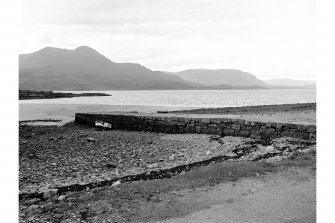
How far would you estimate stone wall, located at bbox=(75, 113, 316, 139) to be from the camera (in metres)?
15.1

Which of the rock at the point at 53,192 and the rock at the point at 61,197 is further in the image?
the rock at the point at 53,192

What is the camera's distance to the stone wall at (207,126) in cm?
1515

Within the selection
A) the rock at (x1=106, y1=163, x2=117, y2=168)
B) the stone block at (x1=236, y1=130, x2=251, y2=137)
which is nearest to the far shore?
the stone block at (x1=236, y1=130, x2=251, y2=137)

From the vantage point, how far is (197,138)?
17.6m

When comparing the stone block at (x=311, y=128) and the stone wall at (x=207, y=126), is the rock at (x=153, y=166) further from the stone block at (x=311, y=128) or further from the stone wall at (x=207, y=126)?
the stone block at (x=311, y=128)

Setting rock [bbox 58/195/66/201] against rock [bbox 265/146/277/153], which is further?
rock [bbox 265/146/277/153]

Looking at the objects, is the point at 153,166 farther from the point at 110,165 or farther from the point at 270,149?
the point at 270,149

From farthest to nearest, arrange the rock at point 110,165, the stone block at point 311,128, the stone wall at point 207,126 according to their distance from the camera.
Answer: the stone wall at point 207,126 → the stone block at point 311,128 → the rock at point 110,165

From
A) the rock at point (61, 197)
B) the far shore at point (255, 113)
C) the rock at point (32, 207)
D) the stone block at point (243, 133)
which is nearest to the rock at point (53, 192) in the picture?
the rock at point (61, 197)

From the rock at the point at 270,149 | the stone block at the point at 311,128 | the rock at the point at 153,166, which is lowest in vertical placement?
the rock at the point at 153,166

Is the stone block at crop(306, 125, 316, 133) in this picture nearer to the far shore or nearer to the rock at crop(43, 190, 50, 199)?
the far shore

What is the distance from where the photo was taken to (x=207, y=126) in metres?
19.0

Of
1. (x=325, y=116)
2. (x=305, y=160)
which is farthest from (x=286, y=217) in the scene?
(x=305, y=160)

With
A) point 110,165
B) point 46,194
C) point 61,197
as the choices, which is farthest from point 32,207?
point 110,165
